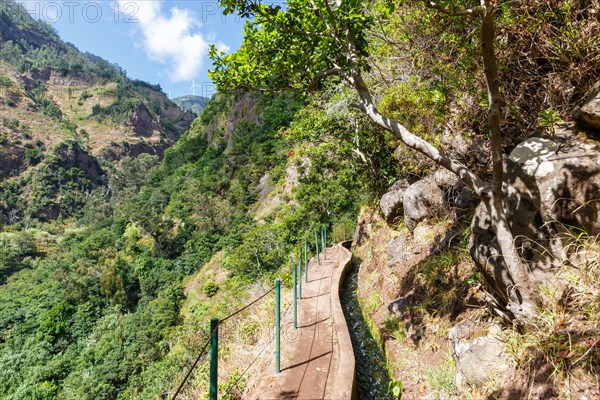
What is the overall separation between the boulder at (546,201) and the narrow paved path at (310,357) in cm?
258

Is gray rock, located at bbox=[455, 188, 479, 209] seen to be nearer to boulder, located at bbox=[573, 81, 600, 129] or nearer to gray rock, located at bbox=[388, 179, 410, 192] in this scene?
boulder, located at bbox=[573, 81, 600, 129]

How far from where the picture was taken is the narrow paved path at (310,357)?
14.5ft

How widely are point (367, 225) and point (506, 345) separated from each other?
9855mm

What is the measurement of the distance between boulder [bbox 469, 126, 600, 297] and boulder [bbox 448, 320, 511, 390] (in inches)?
21.4

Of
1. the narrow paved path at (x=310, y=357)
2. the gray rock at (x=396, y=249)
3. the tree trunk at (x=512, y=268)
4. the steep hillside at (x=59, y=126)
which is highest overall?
the steep hillside at (x=59, y=126)

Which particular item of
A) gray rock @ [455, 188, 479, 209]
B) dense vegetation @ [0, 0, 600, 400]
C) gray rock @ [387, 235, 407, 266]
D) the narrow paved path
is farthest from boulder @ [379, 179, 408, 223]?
gray rock @ [455, 188, 479, 209]

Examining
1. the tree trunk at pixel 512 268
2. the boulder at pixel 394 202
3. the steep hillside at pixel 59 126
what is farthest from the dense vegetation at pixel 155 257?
the steep hillside at pixel 59 126

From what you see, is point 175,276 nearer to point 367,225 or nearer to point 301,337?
point 367,225

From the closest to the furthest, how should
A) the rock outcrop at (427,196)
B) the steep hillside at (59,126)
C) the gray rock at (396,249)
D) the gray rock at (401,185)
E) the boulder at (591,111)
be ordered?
the boulder at (591,111) → the rock outcrop at (427,196) → the gray rock at (396,249) → the gray rock at (401,185) → the steep hillside at (59,126)

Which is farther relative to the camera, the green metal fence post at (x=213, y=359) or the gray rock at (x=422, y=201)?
the gray rock at (x=422, y=201)

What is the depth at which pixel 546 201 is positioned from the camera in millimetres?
3545

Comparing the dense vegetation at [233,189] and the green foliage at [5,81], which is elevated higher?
the green foliage at [5,81]

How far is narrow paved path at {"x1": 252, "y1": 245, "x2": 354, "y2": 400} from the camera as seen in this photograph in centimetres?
A: 441

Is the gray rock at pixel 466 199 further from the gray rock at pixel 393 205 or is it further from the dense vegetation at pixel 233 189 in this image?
the gray rock at pixel 393 205
